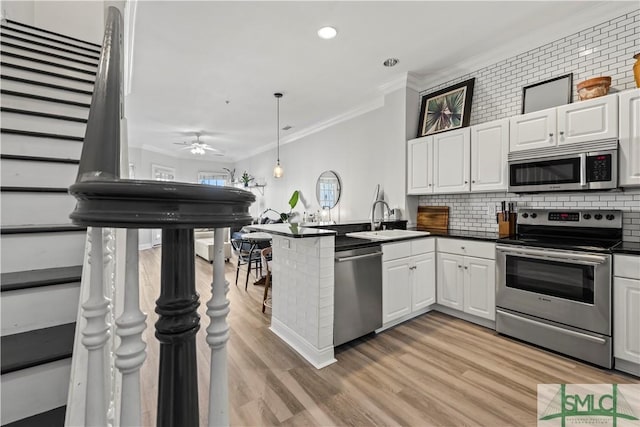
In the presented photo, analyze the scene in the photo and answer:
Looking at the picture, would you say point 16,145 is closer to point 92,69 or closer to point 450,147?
point 92,69

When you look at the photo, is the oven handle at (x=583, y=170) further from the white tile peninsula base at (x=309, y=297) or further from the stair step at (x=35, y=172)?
the stair step at (x=35, y=172)

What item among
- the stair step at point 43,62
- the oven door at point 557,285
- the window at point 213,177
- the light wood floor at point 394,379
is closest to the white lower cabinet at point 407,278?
the light wood floor at point 394,379

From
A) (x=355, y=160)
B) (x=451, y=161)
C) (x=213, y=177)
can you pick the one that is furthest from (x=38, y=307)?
(x=213, y=177)

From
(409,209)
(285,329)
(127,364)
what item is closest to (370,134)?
(409,209)

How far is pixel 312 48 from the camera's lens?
9.77ft

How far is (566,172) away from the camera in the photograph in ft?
7.95

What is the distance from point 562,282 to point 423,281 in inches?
44.9

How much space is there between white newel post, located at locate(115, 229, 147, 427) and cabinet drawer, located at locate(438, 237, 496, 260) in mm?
2955

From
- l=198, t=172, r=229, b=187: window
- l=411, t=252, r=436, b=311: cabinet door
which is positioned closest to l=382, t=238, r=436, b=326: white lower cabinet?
l=411, t=252, r=436, b=311: cabinet door

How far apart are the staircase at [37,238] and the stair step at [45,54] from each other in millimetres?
118

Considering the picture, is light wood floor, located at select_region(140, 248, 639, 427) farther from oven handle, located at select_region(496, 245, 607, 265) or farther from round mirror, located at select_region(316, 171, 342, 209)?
round mirror, located at select_region(316, 171, 342, 209)

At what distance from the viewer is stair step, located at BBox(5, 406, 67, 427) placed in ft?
2.91

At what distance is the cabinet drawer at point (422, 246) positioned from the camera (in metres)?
2.93

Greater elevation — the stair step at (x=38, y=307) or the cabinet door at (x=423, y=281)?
the stair step at (x=38, y=307)
